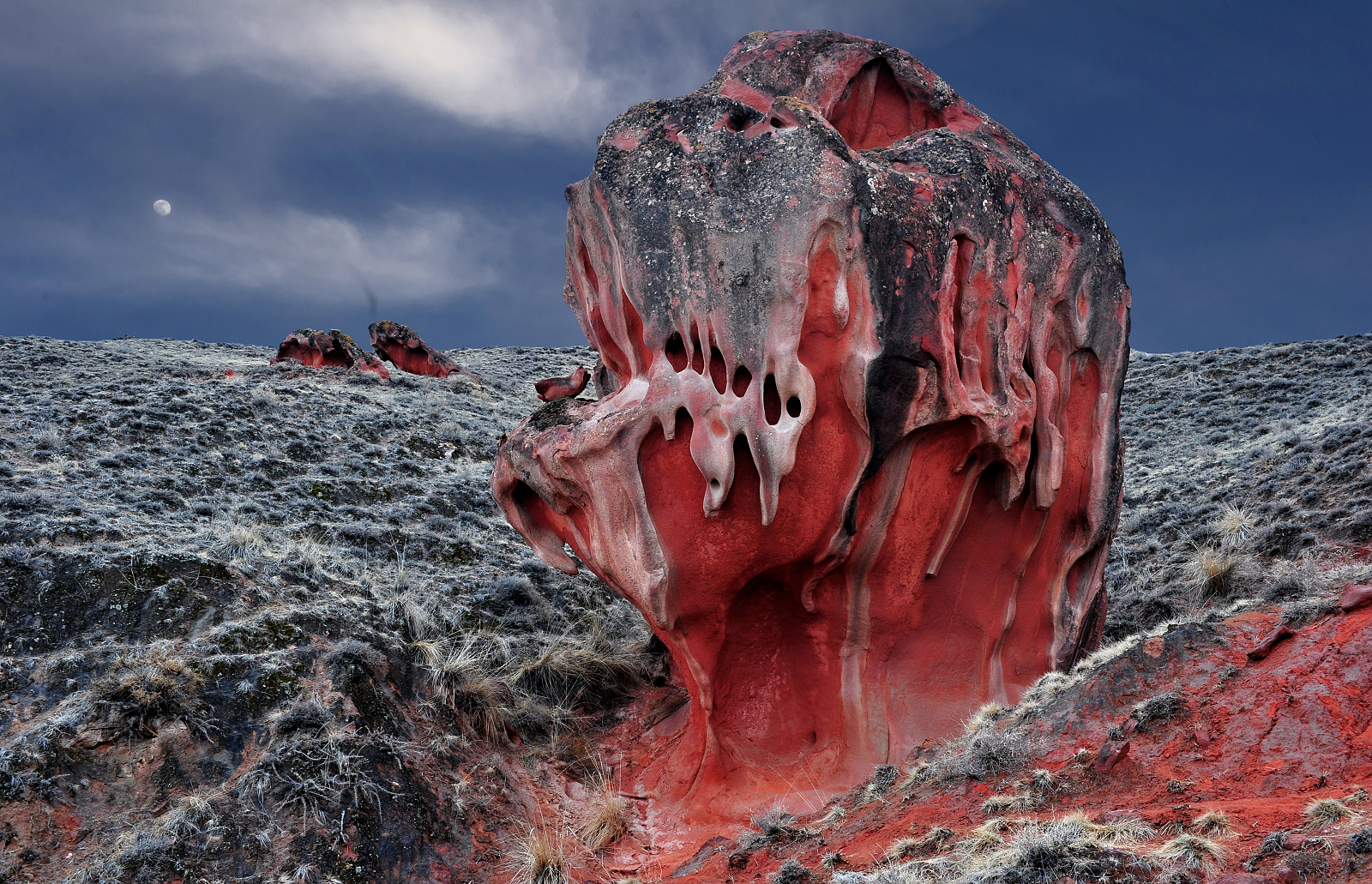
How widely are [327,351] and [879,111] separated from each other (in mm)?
20432

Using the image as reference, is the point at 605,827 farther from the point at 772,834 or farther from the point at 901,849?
the point at 901,849

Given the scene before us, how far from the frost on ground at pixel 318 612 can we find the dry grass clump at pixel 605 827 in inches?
21.9

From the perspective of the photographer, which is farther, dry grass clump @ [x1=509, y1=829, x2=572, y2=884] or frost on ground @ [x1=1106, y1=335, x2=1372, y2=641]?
frost on ground @ [x1=1106, y1=335, x2=1372, y2=641]

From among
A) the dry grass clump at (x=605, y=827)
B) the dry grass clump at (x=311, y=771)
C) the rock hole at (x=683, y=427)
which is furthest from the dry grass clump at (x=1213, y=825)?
the dry grass clump at (x=311, y=771)

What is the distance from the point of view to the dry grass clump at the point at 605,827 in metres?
6.91

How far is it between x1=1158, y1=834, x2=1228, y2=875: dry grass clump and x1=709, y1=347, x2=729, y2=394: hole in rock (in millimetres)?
3542

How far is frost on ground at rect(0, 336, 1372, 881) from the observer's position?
6.20 m

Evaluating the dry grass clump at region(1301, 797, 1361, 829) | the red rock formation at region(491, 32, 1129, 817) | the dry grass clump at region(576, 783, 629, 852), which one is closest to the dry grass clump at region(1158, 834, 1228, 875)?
the dry grass clump at region(1301, 797, 1361, 829)

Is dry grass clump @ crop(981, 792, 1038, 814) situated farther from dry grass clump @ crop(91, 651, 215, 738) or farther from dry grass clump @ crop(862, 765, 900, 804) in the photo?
dry grass clump @ crop(91, 651, 215, 738)

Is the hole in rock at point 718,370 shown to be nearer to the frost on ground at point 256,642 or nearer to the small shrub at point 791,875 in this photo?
the small shrub at point 791,875

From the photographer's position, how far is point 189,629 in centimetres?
764

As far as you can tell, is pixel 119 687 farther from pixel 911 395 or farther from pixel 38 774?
pixel 911 395

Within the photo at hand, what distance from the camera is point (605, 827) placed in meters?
7.02

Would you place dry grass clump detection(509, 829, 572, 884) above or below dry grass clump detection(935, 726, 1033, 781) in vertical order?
below
